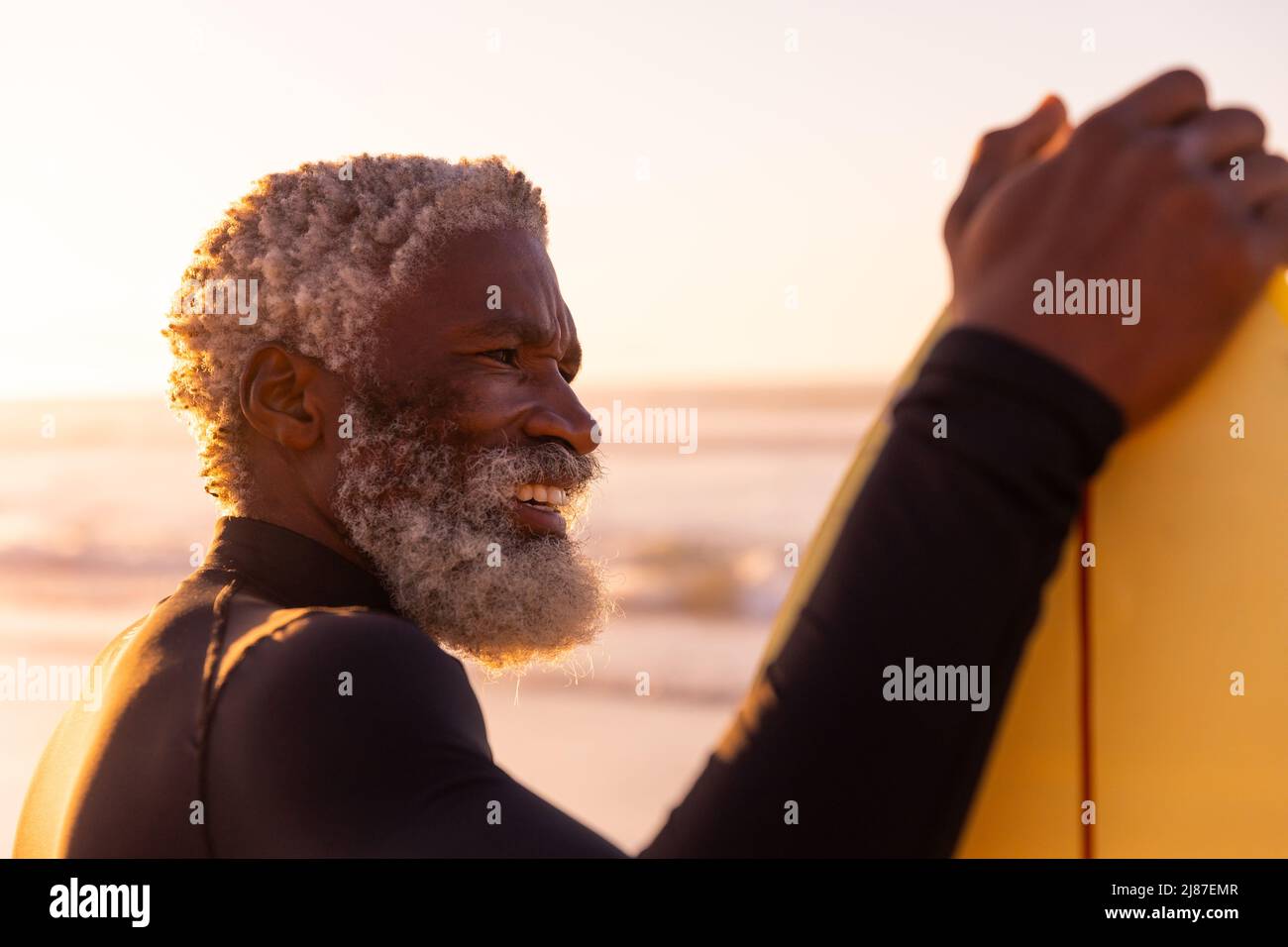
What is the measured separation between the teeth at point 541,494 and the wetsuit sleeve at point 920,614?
3.20ft

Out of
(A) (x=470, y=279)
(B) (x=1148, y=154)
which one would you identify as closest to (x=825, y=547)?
(B) (x=1148, y=154)

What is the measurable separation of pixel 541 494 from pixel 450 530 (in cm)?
16

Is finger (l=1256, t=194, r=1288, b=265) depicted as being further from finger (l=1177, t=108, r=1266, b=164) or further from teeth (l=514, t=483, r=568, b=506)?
teeth (l=514, t=483, r=568, b=506)

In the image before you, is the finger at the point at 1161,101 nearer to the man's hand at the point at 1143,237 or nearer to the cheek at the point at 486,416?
the man's hand at the point at 1143,237

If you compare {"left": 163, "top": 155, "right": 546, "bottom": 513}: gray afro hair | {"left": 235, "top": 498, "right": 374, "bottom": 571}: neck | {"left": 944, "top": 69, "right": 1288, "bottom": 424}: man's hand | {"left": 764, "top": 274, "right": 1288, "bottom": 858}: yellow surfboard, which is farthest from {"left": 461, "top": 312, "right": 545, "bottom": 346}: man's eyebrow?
{"left": 944, "top": 69, "right": 1288, "bottom": 424}: man's hand

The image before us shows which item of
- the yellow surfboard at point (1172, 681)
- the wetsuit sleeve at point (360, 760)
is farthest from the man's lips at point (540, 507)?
the yellow surfboard at point (1172, 681)

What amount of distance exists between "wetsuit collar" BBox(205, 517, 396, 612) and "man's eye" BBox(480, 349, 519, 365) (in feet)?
1.24

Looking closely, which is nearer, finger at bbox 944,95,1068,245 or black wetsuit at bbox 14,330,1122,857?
black wetsuit at bbox 14,330,1122,857

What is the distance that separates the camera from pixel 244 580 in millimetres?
1686

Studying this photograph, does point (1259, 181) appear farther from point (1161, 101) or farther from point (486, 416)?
point (486, 416)

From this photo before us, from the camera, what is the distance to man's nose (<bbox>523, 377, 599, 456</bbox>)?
193 cm

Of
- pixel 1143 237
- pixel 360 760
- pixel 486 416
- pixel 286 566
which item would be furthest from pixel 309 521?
pixel 1143 237
